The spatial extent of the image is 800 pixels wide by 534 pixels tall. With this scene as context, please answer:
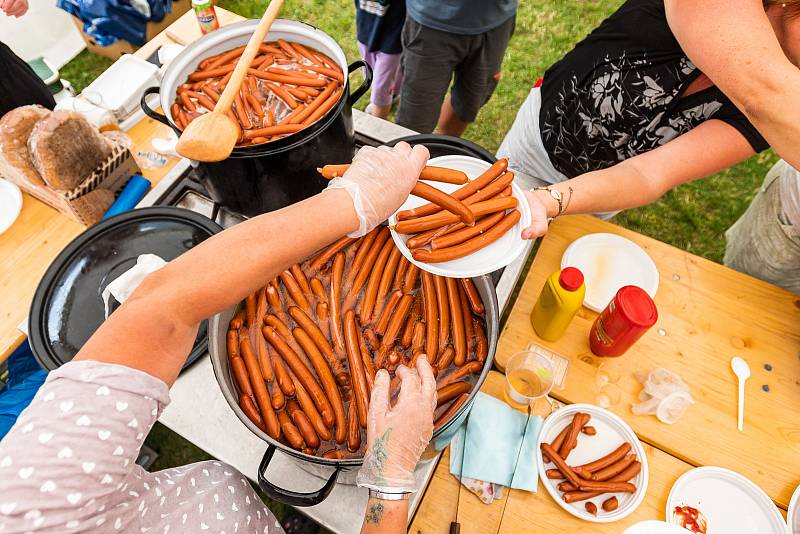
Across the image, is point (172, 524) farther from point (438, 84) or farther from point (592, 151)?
point (438, 84)

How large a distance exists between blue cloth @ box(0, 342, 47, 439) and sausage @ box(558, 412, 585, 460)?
9.07 feet

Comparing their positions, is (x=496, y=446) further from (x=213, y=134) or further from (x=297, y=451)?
(x=213, y=134)

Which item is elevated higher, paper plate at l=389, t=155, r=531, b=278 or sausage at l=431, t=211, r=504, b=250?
sausage at l=431, t=211, r=504, b=250

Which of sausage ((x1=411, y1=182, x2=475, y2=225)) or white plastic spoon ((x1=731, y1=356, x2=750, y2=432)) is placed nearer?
sausage ((x1=411, y1=182, x2=475, y2=225))

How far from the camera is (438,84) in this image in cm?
356

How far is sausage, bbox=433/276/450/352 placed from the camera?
185cm

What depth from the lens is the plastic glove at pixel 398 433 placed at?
4.68 feet

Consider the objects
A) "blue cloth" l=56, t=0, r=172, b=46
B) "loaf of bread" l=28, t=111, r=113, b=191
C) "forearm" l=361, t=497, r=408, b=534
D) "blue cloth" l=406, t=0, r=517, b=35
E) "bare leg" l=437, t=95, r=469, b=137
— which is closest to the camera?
"forearm" l=361, t=497, r=408, b=534

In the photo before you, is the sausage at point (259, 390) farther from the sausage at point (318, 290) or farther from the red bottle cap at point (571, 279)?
the red bottle cap at point (571, 279)

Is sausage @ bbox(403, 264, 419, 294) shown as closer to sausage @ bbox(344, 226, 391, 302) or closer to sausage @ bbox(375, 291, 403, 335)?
sausage @ bbox(375, 291, 403, 335)

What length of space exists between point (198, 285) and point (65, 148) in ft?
5.61

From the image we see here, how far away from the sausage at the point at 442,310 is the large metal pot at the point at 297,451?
15cm

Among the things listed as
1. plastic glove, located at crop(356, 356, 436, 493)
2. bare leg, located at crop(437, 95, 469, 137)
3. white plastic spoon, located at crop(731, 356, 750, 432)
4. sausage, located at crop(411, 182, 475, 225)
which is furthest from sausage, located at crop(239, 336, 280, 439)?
bare leg, located at crop(437, 95, 469, 137)

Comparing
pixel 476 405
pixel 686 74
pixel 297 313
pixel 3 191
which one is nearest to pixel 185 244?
pixel 297 313
